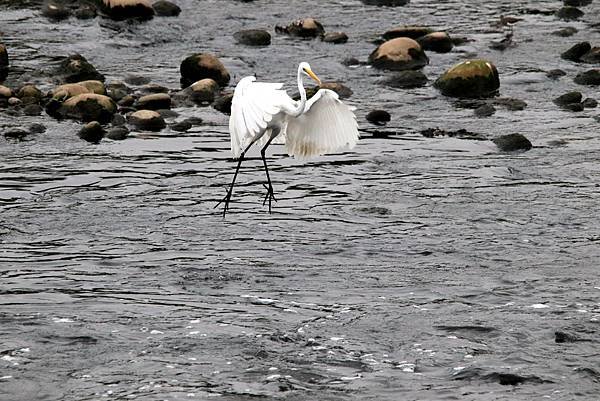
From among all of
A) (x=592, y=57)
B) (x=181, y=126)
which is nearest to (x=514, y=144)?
(x=181, y=126)

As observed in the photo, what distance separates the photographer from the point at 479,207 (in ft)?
46.3

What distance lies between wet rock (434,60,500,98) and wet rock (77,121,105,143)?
5627mm

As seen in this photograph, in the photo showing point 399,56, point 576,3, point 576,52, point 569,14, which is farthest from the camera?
point 576,3

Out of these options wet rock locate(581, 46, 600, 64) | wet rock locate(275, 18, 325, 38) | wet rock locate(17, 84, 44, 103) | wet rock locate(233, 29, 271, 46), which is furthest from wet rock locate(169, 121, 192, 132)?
wet rock locate(581, 46, 600, 64)

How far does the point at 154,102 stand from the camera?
59.3 ft

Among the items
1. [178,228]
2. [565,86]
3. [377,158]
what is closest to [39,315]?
[178,228]

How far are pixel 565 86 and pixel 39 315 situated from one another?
11.2m

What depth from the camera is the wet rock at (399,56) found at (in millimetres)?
20703

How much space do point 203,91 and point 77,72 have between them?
7.36ft

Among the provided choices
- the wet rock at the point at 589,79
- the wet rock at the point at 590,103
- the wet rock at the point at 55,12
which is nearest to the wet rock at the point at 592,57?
the wet rock at the point at 589,79

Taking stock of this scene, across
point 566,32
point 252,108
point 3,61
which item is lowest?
point 566,32

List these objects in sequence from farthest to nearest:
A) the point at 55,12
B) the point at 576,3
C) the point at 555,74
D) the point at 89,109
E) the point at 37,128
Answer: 1. the point at 576,3
2. the point at 55,12
3. the point at 555,74
4. the point at 89,109
5. the point at 37,128

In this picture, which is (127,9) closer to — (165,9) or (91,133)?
(165,9)

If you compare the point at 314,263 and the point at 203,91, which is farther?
the point at 203,91
